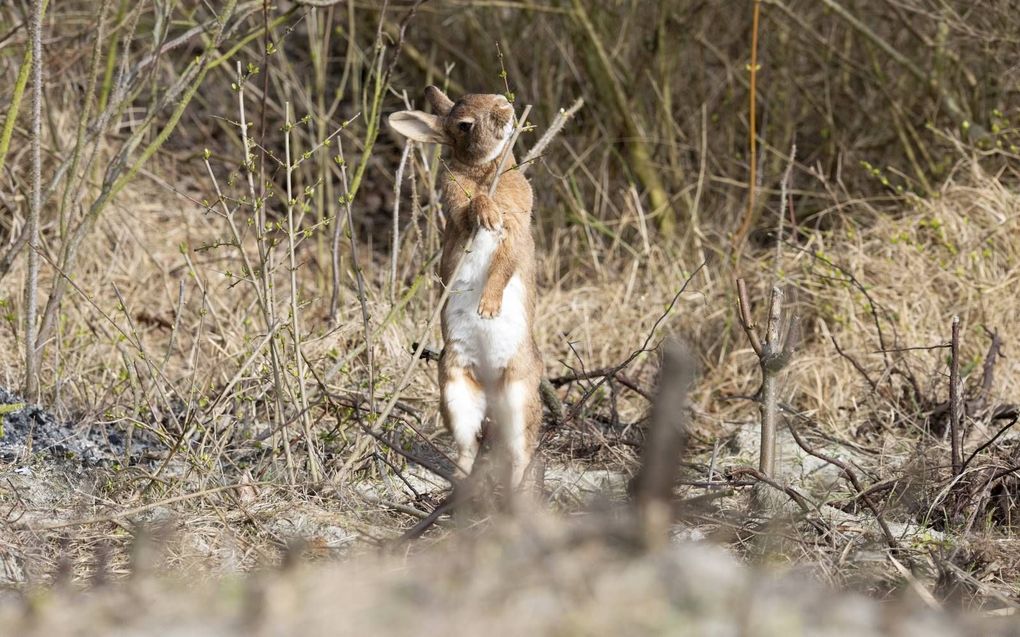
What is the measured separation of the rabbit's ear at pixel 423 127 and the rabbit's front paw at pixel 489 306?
1.80ft

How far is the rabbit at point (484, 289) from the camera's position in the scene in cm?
387

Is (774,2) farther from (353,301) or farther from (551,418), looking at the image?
(551,418)

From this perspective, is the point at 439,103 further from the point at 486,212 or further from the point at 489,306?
the point at 489,306

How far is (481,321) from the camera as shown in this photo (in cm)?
391

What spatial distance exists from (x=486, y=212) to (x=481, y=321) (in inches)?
13.8

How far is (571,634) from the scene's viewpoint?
188 cm

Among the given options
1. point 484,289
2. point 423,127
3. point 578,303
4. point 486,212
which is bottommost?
point 578,303

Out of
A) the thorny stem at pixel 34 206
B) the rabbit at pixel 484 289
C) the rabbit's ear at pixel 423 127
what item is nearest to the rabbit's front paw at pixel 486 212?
the rabbit at pixel 484 289


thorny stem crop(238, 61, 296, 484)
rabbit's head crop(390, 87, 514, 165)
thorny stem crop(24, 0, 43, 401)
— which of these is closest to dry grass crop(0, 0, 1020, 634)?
thorny stem crop(238, 61, 296, 484)

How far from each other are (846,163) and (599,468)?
3.97 meters

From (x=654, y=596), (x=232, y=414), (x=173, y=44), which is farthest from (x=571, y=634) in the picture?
(x=173, y=44)

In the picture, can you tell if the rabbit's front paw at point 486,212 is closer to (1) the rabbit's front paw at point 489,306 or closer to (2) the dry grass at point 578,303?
(1) the rabbit's front paw at point 489,306

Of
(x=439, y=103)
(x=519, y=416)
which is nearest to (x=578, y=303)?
(x=439, y=103)

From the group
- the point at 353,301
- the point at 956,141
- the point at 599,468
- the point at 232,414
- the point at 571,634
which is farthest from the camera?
the point at 956,141
